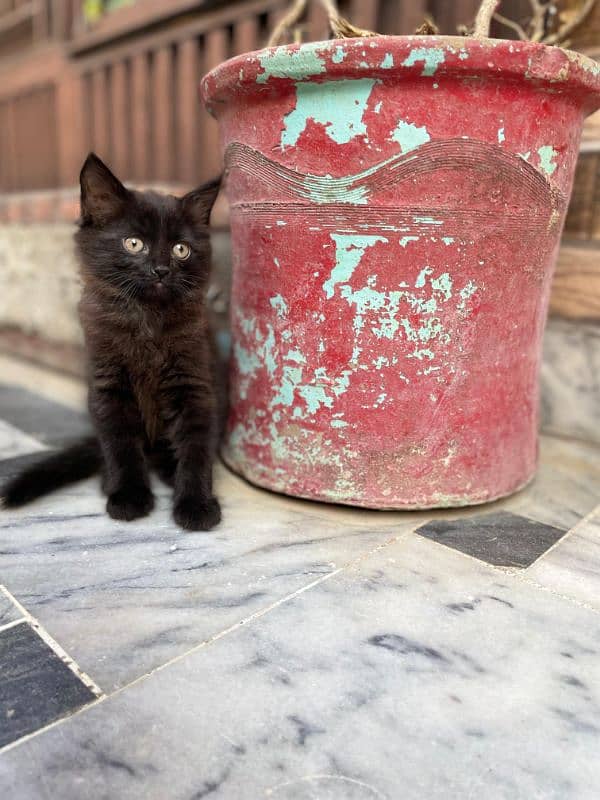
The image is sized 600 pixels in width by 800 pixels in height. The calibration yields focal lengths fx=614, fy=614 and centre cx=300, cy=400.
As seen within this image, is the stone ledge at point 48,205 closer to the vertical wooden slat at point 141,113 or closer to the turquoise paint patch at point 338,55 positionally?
the vertical wooden slat at point 141,113

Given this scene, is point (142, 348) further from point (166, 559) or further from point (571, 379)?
point (571, 379)

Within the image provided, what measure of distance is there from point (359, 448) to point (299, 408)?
16 cm

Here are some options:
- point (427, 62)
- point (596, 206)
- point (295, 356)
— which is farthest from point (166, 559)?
point (596, 206)

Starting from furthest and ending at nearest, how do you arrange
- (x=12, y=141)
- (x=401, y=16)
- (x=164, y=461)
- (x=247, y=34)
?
1. (x=12, y=141)
2. (x=247, y=34)
3. (x=401, y=16)
4. (x=164, y=461)

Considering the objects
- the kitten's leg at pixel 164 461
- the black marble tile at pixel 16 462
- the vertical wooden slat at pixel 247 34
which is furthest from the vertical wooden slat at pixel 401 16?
the black marble tile at pixel 16 462

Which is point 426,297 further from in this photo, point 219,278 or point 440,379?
point 219,278

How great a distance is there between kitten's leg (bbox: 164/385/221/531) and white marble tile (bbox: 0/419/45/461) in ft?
1.89

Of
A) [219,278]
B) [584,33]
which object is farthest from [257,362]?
[584,33]

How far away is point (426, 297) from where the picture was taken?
124 cm

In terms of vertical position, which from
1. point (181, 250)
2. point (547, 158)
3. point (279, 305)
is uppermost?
point (547, 158)

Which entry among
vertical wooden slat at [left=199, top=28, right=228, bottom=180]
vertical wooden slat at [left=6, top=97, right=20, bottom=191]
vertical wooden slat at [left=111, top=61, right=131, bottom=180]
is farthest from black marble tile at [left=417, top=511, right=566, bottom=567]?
vertical wooden slat at [left=6, top=97, right=20, bottom=191]

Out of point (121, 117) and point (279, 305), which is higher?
point (121, 117)

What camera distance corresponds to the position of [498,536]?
4.23ft

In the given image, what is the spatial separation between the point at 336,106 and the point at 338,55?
0.09 metres
